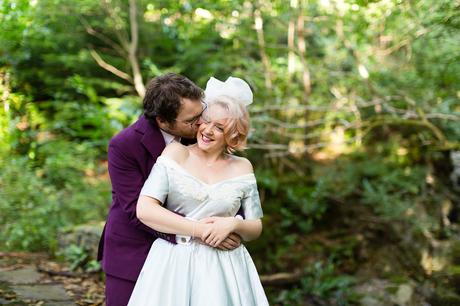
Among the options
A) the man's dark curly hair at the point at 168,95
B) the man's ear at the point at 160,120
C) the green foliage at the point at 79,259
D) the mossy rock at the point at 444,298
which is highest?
the man's dark curly hair at the point at 168,95

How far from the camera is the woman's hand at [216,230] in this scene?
2.41m

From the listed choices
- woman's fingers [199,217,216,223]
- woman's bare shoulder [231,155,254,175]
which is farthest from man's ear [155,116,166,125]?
woman's fingers [199,217,216,223]

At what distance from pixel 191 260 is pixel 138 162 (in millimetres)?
537

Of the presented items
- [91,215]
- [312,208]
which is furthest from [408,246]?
[91,215]

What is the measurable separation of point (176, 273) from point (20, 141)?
14.1 ft

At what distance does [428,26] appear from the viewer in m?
4.86

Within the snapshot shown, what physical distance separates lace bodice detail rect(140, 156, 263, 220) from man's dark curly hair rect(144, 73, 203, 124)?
9.0 inches

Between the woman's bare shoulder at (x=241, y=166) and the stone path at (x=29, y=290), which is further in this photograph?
the stone path at (x=29, y=290)

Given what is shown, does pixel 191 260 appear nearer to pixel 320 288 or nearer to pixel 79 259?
pixel 79 259

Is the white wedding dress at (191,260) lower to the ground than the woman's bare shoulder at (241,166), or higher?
lower

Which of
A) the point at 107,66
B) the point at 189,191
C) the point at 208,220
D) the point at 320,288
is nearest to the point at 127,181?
the point at 189,191

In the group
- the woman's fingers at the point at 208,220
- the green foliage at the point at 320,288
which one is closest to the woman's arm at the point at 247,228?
the woman's fingers at the point at 208,220

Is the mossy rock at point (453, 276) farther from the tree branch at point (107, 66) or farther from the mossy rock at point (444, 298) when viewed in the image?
the tree branch at point (107, 66)

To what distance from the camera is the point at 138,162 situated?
2678 millimetres
